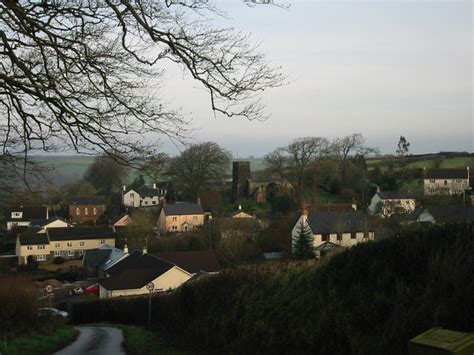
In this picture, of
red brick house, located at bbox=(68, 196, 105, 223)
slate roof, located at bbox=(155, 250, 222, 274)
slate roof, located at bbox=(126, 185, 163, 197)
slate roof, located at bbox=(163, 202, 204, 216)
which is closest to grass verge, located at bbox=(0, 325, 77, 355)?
slate roof, located at bbox=(155, 250, 222, 274)

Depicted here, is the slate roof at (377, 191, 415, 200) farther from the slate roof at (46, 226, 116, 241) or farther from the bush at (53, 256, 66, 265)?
the bush at (53, 256, 66, 265)

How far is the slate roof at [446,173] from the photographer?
65.7 metres

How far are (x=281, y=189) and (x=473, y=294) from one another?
65.0m

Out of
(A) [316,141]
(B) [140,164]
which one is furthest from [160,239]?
(B) [140,164]

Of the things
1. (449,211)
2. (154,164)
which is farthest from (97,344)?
(449,211)

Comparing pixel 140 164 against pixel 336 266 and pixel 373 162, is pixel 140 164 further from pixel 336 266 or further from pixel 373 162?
pixel 373 162

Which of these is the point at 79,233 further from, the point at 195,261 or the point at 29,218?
the point at 195,261

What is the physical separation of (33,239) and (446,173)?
48.9 meters

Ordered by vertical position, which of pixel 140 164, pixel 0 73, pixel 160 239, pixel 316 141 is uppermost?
pixel 316 141

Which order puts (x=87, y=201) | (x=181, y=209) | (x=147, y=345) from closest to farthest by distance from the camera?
(x=147, y=345) → (x=181, y=209) → (x=87, y=201)

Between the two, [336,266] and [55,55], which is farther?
[336,266]

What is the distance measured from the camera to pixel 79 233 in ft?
194

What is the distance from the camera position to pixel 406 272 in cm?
712

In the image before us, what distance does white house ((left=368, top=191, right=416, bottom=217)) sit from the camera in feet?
149
